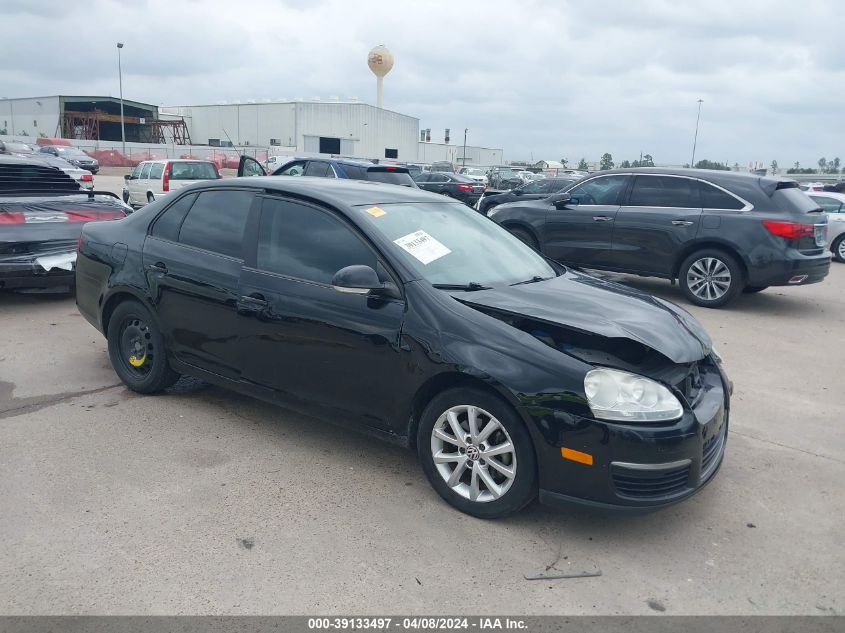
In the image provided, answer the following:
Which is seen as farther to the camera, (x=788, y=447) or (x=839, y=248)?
(x=839, y=248)

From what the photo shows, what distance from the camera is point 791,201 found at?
8.62 metres

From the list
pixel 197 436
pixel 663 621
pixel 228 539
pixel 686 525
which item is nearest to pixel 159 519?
pixel 228 539

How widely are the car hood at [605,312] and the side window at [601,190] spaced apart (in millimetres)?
5781

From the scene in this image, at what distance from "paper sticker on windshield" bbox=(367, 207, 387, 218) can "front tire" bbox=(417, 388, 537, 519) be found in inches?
47.1

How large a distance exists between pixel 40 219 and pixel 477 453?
6.21 m

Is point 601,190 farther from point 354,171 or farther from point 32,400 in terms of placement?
point 32,400

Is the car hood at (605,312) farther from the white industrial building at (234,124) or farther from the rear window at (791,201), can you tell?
the white industrial building at (234,124)

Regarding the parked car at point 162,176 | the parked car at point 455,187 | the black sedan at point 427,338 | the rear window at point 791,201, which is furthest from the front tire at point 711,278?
the parked car at point 455,187

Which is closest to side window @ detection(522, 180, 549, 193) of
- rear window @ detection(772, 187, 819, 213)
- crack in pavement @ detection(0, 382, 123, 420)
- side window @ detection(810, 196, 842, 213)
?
side window @ detection(810, 196, 842, 213)

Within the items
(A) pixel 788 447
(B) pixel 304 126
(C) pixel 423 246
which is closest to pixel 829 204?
(A) pixel 788 447

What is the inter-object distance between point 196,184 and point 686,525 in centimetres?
376

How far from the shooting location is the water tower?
76875 millimetres

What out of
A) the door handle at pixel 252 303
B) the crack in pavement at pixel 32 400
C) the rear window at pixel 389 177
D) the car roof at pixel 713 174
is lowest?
the crack in pavement at pixel 32 400

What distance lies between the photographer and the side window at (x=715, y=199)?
29.0 feet
